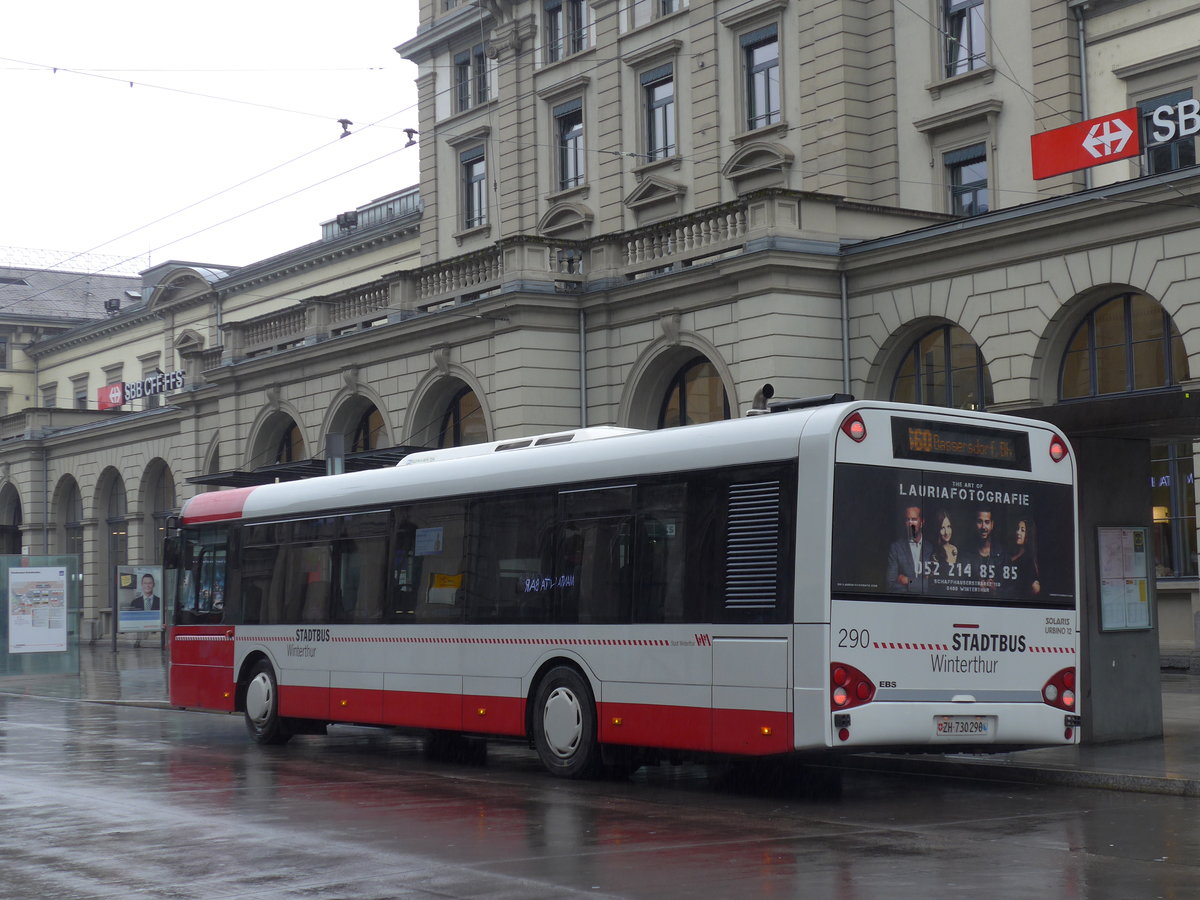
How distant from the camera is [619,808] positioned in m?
12.3

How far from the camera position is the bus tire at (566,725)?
46.8 ft

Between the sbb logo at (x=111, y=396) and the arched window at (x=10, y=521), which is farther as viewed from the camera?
the arched window at (x=10, y=521)

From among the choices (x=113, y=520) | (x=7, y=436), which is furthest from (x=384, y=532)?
(x=7, y=436)

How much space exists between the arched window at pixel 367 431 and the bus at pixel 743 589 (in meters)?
19.6

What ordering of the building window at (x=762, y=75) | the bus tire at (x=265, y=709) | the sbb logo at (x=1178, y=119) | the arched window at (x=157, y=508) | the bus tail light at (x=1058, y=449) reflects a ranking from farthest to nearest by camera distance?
the arched window at (x=157, y=508)
the building window at (x=762, y=75)
the sbb logo at (x=1178, y=119)
the bus tire at (x=265, y=709)
the bus tail light at (x=1058, y=449)

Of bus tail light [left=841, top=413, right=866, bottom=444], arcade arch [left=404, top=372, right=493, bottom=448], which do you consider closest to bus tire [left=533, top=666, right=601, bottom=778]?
bus tail light [left=841, top=413, right=866, bottom=444]

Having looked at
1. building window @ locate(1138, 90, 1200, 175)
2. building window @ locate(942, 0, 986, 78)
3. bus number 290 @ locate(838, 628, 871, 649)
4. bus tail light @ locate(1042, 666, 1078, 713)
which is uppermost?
building window @ locate(942, 0, 986, 78)

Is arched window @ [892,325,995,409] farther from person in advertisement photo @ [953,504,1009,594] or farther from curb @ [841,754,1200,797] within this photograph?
person in advertisement photo @ [953,504,1009,594]

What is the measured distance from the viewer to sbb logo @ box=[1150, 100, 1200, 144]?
26.4 metres

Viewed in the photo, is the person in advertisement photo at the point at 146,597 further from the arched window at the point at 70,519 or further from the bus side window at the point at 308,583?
the bus side window at the point at 308,583

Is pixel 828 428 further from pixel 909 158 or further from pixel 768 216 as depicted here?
pixel 909 158

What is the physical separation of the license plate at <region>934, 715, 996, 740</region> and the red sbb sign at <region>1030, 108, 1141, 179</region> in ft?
46.5

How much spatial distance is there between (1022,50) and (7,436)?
45198 mm

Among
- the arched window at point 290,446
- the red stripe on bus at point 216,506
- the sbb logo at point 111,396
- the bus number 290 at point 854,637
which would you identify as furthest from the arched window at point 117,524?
the bus number 290 at point 854,637
